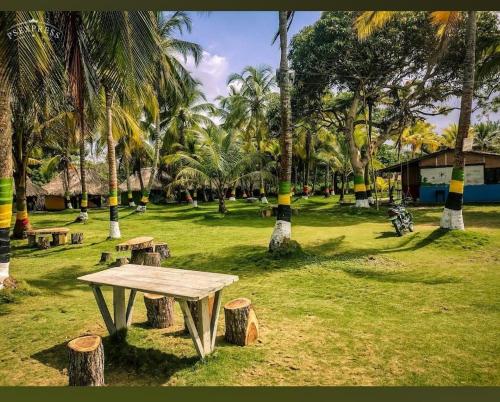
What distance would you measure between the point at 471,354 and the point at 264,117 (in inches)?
894

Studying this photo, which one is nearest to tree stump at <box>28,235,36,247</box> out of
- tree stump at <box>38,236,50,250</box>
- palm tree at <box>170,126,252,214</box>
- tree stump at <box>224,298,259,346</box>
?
tree stump at <box>38,236,50,250</box>

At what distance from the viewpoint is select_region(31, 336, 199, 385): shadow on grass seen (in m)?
3.59

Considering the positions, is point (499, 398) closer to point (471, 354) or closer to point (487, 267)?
point (471, 354)

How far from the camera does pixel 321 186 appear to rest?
38.8m

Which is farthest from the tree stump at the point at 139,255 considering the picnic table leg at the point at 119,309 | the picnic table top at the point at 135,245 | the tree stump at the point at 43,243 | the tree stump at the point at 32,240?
the tree stump at the point at 32,240

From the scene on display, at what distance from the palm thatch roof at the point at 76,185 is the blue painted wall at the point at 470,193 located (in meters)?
22.5

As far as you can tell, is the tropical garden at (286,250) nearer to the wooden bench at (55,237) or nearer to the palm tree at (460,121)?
the palm tree at (460,121)

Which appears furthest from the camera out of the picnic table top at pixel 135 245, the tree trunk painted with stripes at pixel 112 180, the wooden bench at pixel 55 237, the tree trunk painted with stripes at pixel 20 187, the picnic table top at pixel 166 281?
the tree trunk painted with stripes at pixel 20 187

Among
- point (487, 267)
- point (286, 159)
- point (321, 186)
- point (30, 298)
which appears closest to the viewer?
point (30, 298)

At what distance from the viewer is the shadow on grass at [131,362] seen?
359cm

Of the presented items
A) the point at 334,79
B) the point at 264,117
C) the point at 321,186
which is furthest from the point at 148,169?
the point at 334,79

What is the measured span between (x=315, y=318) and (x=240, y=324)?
1.26 meters

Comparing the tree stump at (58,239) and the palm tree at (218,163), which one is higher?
the palm tree at (218,163)

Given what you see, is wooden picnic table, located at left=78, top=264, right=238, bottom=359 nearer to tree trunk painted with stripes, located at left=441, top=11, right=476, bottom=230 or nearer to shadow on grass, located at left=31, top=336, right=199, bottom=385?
shadow on grass, located at left=31, top=336, right=199, bottom=385
